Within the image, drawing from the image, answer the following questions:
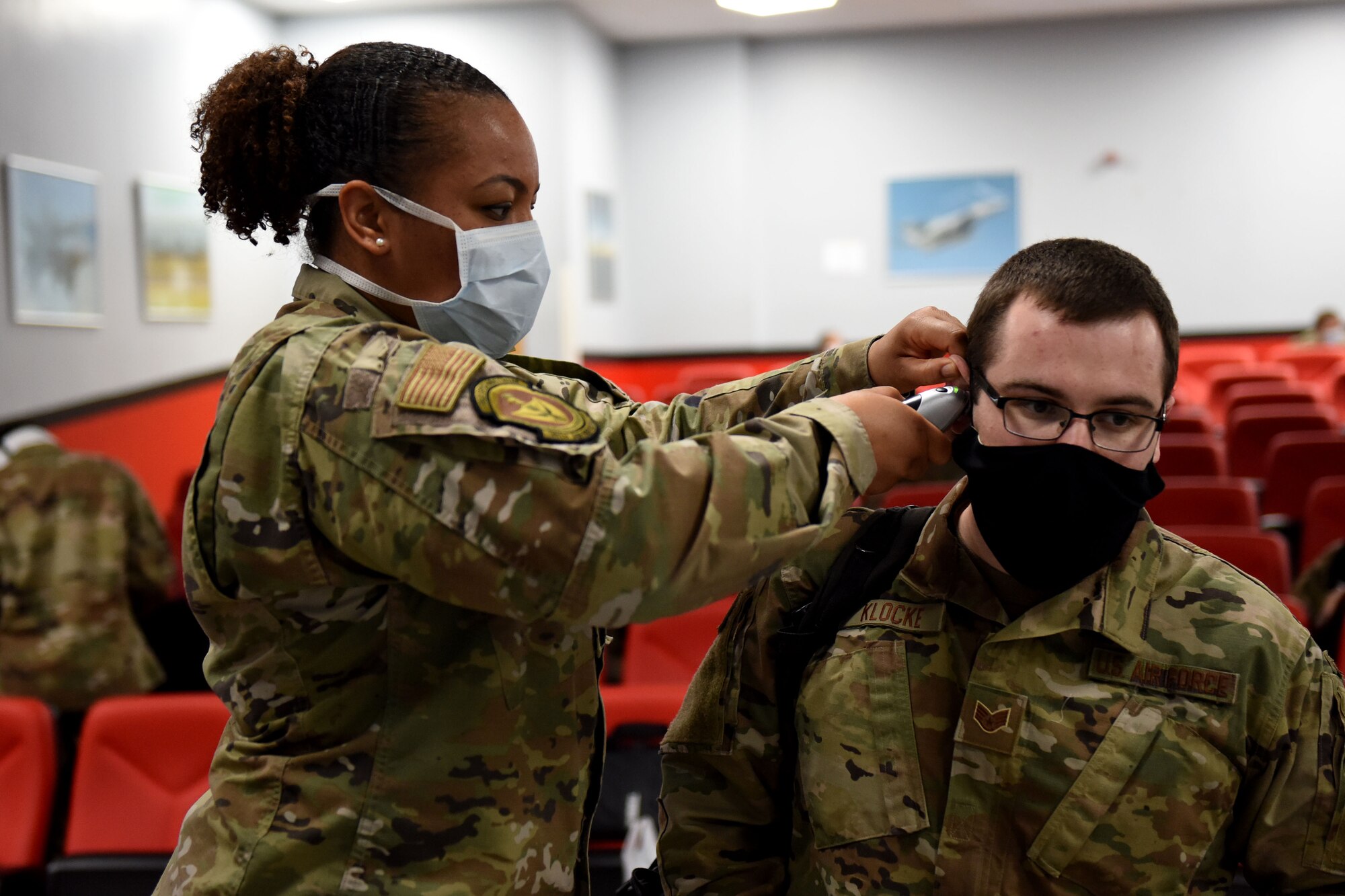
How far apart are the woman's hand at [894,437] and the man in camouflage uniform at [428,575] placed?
0.10 ft

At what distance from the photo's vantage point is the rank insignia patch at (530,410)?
3.15 feet

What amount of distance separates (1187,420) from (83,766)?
4.79 metres

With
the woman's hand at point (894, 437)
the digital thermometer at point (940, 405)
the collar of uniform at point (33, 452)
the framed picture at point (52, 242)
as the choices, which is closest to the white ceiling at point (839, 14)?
the framed picture at point (52, 242)

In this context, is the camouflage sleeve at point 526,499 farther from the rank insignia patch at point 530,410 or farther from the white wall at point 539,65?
the white wall at point 539,65

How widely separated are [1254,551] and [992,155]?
28.4 ft

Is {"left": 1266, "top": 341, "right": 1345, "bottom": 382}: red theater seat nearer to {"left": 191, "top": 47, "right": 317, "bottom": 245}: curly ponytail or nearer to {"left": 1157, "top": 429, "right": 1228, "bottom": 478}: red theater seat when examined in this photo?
{"left": 1157, "top": 429, "right": 1228, "bottom": 478}: red theater seat

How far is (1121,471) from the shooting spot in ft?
4.09

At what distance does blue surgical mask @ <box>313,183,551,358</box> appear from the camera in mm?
1216

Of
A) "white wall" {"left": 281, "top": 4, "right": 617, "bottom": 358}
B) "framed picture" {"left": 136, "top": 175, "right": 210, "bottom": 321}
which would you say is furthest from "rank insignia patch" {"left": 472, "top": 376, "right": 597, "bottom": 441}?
"white wall" {"left": 281, "top": 4, "right": 617, "bottom": 358}

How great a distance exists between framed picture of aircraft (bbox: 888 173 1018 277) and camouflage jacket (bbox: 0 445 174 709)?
8727mm

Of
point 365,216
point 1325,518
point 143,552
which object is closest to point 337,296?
point 365,216

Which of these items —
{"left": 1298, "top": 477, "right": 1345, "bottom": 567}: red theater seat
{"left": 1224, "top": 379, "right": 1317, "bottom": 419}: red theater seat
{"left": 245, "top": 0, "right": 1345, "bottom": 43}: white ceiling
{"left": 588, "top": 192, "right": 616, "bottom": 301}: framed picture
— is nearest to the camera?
{"left": 1298, "top": 477, "right": 1345, "bottom": 567}: red theater seat

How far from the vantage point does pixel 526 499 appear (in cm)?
95

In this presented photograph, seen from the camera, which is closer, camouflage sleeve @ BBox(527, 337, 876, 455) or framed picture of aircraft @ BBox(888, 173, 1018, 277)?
camouflage sleeve @ BBox(527, 337, 876, 455)
